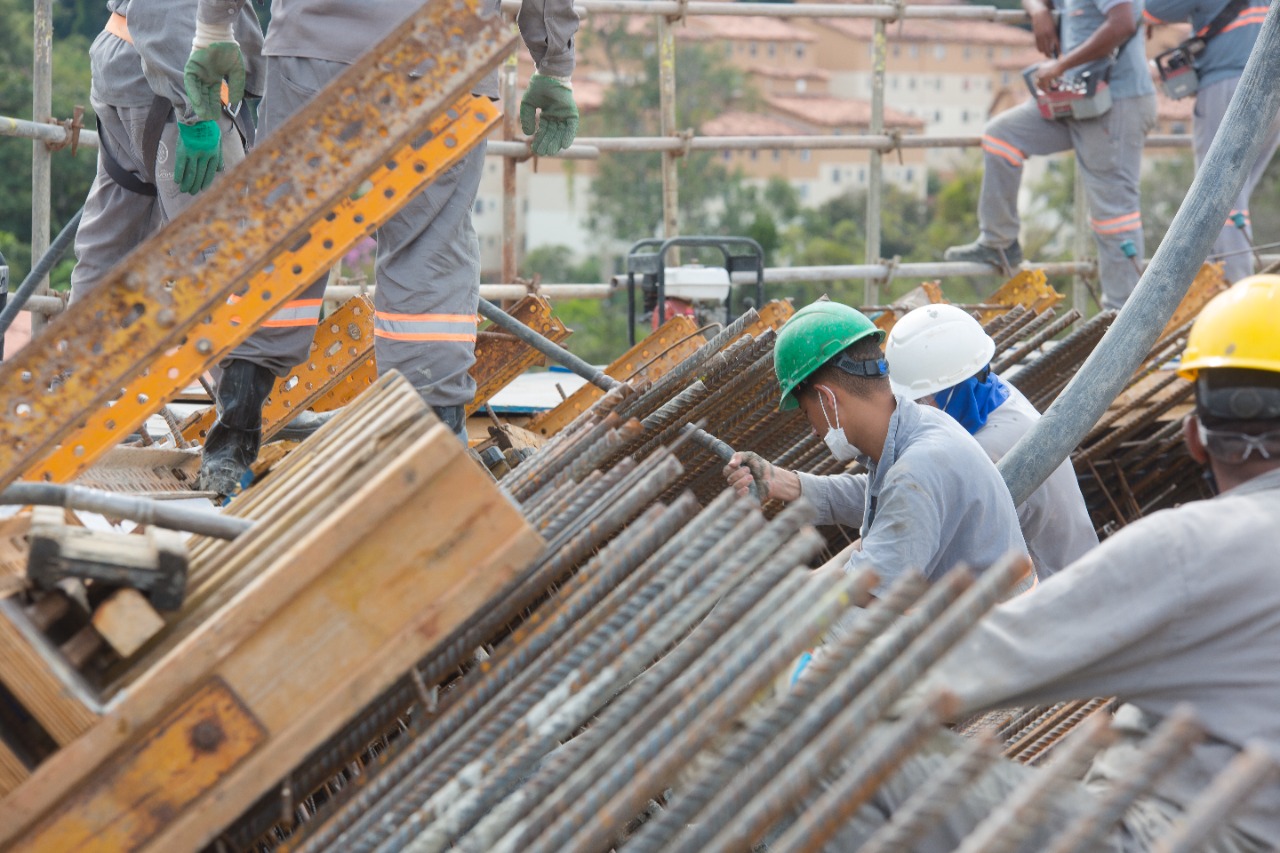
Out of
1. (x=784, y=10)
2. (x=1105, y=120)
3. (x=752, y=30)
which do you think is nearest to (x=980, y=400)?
(x=784, y=10)

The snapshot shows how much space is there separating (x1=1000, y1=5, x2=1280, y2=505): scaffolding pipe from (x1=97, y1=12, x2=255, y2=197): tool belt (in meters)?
2.53

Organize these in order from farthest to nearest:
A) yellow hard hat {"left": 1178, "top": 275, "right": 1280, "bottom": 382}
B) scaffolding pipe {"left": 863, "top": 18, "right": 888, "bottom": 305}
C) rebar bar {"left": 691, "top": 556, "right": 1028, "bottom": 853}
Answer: scaffolding pipe {"left": 863, "top": 18, "right": 888, "bottom": 305}, yellow hard hat {"left": 1178, "top": 275, "right": 1280, "bottom": 382}, rebar bar {"left": 691, "top": 556, "right": 1028, "bottom": 853}

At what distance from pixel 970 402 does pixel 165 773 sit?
2992 millimetres

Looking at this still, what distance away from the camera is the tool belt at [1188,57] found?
7.48 m

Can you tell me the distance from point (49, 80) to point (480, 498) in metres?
5.11

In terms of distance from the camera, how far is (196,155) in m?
4.33

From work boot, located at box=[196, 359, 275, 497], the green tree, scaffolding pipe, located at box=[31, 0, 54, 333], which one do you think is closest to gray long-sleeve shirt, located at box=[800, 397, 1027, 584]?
work boot, located at box=[196, 359, 275, 497]

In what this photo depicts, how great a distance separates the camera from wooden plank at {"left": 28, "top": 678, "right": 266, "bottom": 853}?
1979 mm

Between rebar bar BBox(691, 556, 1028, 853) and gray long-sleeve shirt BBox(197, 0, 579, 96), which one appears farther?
gray long-sleeve shirt BBox(197, 0, 579, 96)

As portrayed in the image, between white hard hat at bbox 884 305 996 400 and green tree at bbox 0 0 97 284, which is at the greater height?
white hard hat at bbox 884 305 996 400

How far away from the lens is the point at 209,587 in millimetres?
2271

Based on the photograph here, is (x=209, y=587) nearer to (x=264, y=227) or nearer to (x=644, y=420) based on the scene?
(x=264, y=227)

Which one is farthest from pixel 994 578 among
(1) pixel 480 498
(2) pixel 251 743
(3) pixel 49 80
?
Result: (3) pixel 49 80

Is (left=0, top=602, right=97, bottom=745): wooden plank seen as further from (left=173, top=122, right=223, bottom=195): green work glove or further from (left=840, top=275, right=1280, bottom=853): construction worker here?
(left=173, top=122, right=223, bottom=195): green work glove
